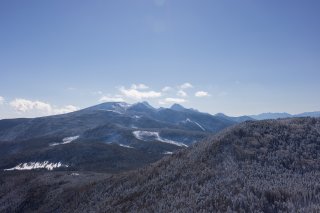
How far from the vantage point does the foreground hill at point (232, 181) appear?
18.9 m

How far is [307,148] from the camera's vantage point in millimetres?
29375

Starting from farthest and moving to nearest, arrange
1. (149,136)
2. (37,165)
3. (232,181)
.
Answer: (149,136) → (37,165) → (232,181)

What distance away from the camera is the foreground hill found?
18859 millimetres

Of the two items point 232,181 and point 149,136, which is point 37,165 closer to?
point 149,136

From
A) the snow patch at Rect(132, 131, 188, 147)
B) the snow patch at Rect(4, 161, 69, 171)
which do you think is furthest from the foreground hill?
the snow patch at Rect(132, 131, 188, 147)

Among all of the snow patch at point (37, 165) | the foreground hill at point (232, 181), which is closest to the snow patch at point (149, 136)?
the snow patch at point (37, 165)

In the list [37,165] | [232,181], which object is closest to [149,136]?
[37,165]

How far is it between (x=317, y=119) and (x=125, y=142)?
127 m

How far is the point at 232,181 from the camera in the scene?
Result: 74.6 ft

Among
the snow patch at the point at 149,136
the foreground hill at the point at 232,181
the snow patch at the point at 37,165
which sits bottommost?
the snow patch at the point at 37,165

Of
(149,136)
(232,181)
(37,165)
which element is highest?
(232,181)

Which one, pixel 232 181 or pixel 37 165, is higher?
pixel 232 181

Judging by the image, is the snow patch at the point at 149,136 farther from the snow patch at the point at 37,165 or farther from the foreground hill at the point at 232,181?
the foreground hill at the point at 232,181

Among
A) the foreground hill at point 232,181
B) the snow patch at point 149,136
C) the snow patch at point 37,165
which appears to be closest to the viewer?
the foreground hill at point 232,181
